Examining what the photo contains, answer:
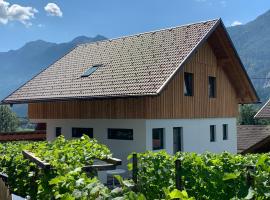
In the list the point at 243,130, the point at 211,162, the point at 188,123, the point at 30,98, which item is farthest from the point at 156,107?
the point at 243,130

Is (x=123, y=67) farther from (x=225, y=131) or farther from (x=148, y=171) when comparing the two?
(x=148, y=171)

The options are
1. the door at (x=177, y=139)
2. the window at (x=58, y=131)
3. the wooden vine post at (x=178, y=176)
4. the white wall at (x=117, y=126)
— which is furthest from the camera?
the window at (x=58, y=131)

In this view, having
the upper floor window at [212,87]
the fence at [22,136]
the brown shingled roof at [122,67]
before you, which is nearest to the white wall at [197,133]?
the upper floor window at [212,87]

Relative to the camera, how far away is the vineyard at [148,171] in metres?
5.71

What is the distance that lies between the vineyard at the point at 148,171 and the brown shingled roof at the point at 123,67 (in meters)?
8.31

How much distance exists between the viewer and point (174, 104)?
818 inches

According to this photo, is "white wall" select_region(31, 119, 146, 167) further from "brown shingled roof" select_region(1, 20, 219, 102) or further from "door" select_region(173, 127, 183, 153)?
"door" select_region(173, 127, 183, 153)

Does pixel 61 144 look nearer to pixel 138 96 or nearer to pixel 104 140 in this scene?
pixel 138 96

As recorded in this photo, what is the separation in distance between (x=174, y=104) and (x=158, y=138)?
1830mm

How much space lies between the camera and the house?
1980 centimetres

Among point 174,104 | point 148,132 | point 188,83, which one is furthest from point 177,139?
point 188,83

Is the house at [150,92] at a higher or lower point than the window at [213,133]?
higher

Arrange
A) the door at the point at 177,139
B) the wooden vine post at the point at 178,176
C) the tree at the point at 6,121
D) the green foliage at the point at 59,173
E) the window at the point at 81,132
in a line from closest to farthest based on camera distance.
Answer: the green foliage at the point at 59,173 → the wooden vine post at the point at 178,176 → the door at the point at 177,139 → the window at the point at 81,132 → the tree at the point at 6,121

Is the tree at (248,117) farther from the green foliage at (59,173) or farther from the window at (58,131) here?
the green foliage at (59,173)
